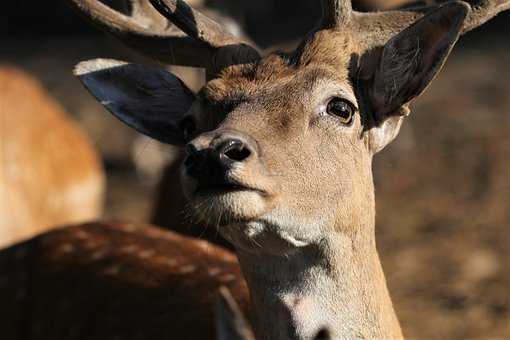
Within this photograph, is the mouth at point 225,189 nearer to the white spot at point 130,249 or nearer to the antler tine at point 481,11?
the antler tine at point 481,11

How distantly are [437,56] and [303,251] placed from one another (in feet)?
2.60

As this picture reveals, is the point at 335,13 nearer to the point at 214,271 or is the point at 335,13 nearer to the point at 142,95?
the point at 142,95

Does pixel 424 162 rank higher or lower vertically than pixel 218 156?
higher

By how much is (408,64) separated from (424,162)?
5.76 metres

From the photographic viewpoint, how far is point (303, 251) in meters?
3.82

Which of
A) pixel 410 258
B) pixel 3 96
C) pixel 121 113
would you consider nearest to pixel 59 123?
pixel 3 96

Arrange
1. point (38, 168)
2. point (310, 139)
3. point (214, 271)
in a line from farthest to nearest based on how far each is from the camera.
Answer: point (38, 168) → point (214, 271) → point (310, 139)

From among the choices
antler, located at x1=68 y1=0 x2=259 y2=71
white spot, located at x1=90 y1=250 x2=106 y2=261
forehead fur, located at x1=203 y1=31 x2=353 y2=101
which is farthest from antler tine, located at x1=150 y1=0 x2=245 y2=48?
white spot, located at x1=90 y1=250 x2=106 y2=261

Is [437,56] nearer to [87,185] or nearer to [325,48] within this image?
[325,48]

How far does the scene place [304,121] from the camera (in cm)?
381

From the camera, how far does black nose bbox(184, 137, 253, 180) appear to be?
3.49 m

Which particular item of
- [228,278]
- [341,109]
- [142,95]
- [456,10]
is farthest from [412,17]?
[228,278]

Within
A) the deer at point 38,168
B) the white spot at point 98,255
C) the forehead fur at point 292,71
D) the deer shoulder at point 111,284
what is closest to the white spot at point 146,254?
the deer shoulder at point 111,284

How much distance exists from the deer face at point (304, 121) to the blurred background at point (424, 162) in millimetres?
2115
